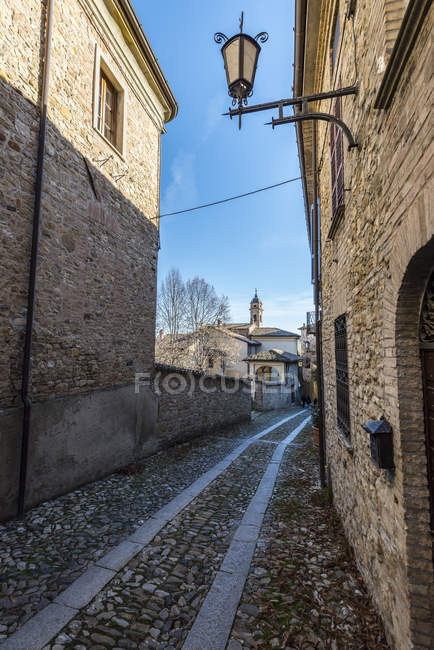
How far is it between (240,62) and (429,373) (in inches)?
125

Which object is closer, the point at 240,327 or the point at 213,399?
the point at 213,399

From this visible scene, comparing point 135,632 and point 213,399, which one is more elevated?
point 213,399

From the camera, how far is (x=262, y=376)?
1060 inches

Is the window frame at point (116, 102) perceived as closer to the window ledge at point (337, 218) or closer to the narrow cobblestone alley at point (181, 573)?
the window ledge at point (337, 218)

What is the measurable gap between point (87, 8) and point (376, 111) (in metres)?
6.71

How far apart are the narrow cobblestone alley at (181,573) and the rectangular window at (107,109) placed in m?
7.18

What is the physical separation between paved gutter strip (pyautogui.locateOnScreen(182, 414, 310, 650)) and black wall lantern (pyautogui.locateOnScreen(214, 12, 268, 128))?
4.73 meters

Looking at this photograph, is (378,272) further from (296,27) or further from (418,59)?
(296,27)

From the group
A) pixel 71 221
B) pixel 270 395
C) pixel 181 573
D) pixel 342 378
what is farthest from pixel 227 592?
pixel 270 395

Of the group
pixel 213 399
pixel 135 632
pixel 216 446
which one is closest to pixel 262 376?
pixel 213 399

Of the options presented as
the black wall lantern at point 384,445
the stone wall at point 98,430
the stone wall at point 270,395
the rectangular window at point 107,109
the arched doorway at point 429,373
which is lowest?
the stone wall at point 270,395

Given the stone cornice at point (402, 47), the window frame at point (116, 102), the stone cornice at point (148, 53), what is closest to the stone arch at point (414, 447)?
the stone cornice at point (402, 47)

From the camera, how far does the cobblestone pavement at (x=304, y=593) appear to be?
248 cm

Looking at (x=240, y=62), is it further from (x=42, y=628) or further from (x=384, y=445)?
(x=42, y=628)
